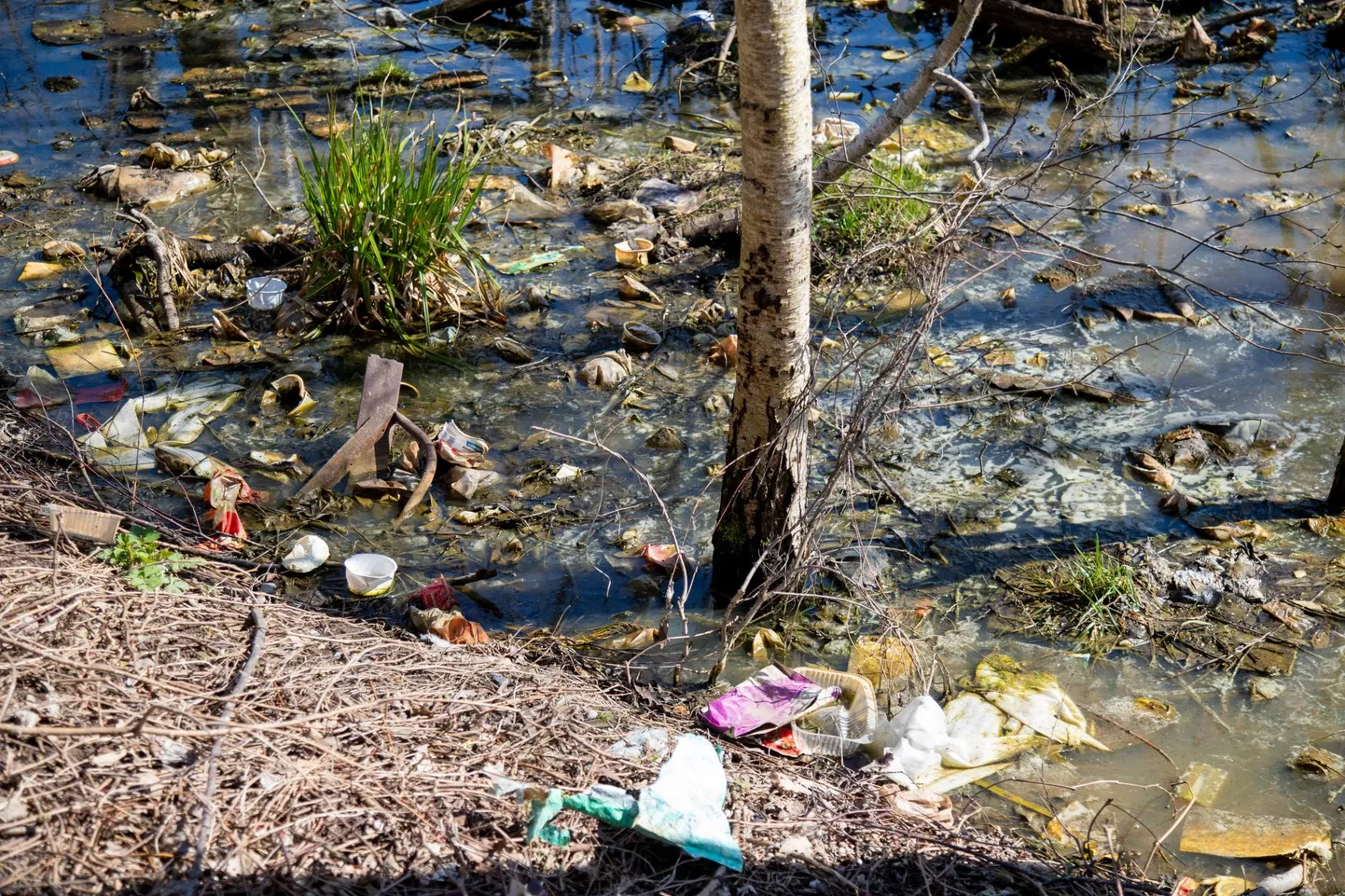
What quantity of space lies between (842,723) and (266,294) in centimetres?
325

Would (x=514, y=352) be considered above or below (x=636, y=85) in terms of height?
below

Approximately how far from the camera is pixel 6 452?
3.57 metres

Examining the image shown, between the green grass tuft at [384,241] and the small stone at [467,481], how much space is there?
92 cm

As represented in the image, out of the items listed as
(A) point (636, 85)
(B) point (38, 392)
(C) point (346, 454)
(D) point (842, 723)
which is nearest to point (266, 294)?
(B) point (38, 392)

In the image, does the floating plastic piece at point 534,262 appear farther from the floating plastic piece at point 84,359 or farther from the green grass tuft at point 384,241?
the floating plastic piece at point 84,359

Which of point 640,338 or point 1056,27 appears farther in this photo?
point 1056,27

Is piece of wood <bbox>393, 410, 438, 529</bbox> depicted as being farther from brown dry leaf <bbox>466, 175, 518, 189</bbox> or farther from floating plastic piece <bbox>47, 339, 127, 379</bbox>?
brown dry leaf <bbox>466, 175, 518, 189</bbox>

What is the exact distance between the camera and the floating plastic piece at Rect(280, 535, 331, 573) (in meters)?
3.49

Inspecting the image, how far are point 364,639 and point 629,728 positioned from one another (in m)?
0.74

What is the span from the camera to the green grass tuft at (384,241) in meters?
4.52

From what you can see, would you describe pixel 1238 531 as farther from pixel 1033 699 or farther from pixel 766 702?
pixel 766 702

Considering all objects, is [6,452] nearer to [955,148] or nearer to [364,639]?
[364,639]

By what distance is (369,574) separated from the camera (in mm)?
3438

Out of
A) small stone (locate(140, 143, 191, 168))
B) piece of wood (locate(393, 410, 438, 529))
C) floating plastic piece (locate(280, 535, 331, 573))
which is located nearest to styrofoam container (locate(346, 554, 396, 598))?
floating plastic piece (locate(280, 535, 331, 573))
